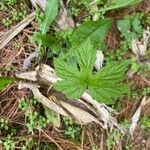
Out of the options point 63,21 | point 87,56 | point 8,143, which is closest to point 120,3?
point 63,21

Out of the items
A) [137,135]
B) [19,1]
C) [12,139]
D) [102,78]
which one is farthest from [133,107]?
[19,1]

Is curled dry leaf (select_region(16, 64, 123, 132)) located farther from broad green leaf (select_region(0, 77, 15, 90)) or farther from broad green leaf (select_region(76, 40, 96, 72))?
broad green leaf (select_region(76, 40, 96, 72))

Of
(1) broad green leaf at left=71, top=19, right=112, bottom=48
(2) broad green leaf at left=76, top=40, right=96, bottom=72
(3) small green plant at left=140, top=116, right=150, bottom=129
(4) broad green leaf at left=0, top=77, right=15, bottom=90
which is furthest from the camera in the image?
(3) small green plant at left=140, top=116, right=150, bottom=129

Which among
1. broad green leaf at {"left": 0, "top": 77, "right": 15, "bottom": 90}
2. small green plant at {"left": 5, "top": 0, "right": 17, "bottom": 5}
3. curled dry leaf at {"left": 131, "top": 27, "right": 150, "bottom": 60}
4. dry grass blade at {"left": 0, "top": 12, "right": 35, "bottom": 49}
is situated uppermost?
small green plant at {"left": 5, "top": 0, "right": 17, "bottom": 5}

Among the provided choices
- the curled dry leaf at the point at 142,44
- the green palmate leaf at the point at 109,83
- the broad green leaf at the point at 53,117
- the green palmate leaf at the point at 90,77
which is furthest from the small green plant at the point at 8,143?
the curled dry leaf at the point at 142,44

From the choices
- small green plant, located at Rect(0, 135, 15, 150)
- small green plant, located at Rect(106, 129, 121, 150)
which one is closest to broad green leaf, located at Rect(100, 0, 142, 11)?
small green plant, located at Rect(106, 129, 121, 150)

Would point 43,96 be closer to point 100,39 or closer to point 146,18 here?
point 100,39

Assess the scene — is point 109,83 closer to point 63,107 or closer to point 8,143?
point 63,107
